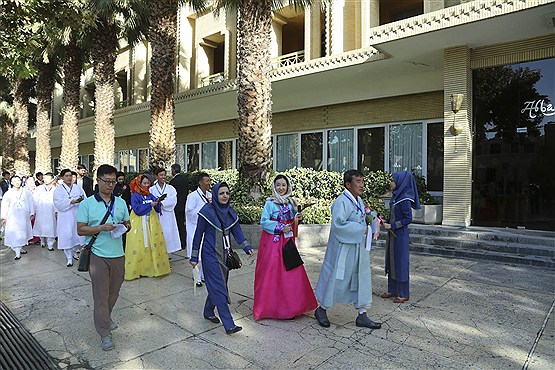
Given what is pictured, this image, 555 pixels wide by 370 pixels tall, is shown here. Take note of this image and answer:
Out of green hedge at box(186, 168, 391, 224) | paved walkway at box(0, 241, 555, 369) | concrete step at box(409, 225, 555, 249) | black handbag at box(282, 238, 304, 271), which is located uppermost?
green hedge at box(186, 168, 391, 224)

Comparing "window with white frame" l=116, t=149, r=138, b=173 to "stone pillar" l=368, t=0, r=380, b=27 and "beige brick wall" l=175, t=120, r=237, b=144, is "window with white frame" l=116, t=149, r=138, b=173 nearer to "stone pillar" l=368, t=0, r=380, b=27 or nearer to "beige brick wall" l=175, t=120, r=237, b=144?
"beige brick wall" l=175, t=120, r=237, b=144

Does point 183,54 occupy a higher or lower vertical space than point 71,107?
higher

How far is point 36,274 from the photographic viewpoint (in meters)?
6.89

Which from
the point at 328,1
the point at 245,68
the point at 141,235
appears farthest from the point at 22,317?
the point at 328,1

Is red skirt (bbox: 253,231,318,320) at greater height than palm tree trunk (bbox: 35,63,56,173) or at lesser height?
lesser

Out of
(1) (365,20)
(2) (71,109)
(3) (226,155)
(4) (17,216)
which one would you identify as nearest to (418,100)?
(1) (365,20)

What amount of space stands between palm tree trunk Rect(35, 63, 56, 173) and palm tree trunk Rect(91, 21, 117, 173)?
6.82 metres

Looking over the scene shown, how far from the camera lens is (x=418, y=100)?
12.2 metres

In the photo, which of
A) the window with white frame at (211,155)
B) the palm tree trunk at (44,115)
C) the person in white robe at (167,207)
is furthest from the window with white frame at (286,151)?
the palm tree trunk at (44,115)

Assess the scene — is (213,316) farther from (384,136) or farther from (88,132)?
(88,132)

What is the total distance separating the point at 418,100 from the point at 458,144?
321 cm

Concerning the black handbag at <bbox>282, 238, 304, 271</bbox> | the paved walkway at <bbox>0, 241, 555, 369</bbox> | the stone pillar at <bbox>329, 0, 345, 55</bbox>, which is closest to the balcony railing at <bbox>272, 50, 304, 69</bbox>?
the stone pillar at <bbox>329, 0, 345, 55</bbox>

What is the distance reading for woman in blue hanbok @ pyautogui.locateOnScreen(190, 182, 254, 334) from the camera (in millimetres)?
4270

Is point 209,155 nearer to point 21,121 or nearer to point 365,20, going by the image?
point 365,20
